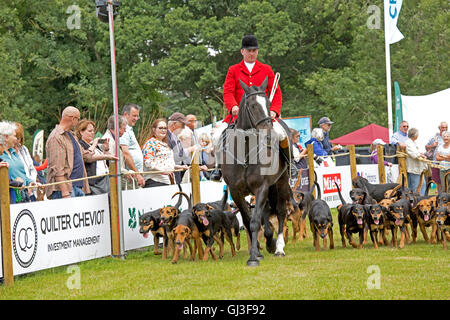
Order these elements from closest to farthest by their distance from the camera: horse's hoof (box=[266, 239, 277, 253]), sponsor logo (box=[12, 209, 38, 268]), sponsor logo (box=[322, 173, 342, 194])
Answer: sponsor logo (box=[12, 209, 38, 268]) → horse's hoof (box=[266, 239, 277, 253]) → sponsor logo (box=[322, 173, 342, 194])

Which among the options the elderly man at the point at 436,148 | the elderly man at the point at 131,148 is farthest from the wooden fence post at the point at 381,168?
the elderly man at the point at 131,148

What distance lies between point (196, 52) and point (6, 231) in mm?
29969

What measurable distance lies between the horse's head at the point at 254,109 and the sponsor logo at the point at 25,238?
10.0 ft

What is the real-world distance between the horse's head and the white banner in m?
2.54

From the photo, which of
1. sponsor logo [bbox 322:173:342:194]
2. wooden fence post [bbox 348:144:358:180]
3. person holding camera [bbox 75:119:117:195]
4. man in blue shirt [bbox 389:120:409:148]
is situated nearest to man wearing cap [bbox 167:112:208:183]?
person holding camera [bbox 75:119:117:195]

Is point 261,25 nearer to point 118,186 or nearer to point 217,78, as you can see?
point 217,78

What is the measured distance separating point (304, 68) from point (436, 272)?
34.3 metres

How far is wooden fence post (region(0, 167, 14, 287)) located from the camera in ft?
28.6

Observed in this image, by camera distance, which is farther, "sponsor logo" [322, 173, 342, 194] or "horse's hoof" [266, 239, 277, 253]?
"sponsor logo" [322, 173, 342, 194]

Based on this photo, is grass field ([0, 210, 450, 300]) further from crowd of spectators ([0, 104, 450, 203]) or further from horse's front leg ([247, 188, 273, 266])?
crowd of spectators ([0, 104, 450, 203])

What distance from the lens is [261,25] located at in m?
37.7

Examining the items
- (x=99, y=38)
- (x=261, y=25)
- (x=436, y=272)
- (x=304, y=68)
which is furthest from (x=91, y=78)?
(x=436, y=272)

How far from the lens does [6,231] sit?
28.7 ft

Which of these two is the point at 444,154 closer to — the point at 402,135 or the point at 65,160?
the point at 402,135
